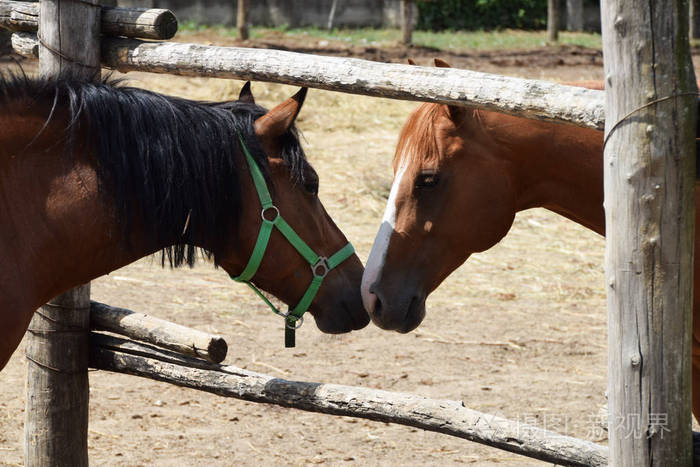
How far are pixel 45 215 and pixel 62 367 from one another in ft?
3.24

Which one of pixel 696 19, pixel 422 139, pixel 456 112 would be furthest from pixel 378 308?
pixel 696 19

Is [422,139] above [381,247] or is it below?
above

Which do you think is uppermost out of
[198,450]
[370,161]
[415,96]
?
[370,161]

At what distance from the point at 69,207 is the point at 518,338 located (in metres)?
3.73

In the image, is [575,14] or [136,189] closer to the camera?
[136,189]

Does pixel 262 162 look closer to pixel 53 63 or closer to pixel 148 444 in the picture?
pixel 53 63

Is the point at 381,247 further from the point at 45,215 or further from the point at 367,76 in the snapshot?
the point at 45,215

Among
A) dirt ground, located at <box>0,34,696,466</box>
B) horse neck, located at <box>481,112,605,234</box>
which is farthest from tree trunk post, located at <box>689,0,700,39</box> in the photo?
horse neck, located at <box>481,112,605,234</box>

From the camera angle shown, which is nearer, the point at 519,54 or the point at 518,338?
the point at 518,338

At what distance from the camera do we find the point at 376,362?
5012 mm

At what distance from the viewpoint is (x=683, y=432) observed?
1.90m

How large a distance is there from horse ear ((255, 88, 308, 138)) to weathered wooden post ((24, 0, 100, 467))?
0.83 m

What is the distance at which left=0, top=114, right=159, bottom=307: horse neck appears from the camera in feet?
7.38

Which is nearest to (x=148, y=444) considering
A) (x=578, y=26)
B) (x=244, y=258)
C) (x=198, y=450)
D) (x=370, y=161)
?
(x=198, y=450)
